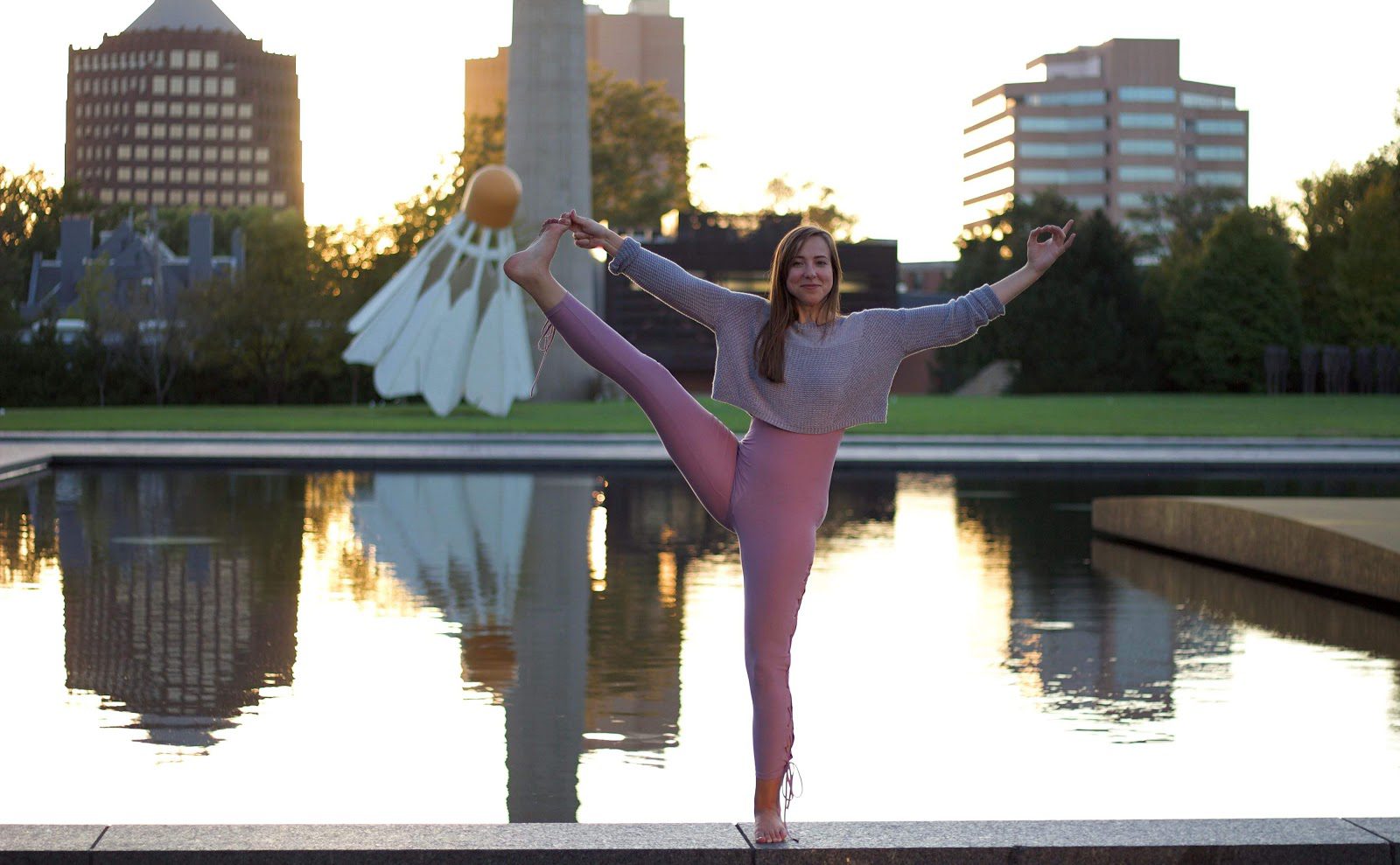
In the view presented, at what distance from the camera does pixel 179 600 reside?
968cm

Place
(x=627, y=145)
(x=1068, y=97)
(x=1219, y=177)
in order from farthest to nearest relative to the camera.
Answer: (x=1219, y=177) → (x=1068, y=97) → (x=627, y=145)

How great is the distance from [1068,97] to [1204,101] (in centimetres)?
1199

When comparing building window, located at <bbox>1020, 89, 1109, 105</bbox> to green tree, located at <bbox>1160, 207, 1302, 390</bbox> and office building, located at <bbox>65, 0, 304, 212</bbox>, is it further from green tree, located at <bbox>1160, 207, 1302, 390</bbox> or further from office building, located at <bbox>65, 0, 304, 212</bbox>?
green tree, located at <bbox>1160, 207, 1302, 390</bbox>

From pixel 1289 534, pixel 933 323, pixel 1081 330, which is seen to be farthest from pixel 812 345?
pixel 1081 330

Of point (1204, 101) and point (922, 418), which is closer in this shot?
point (922, 418)

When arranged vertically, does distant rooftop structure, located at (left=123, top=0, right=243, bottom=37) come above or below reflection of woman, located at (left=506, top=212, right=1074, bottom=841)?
above

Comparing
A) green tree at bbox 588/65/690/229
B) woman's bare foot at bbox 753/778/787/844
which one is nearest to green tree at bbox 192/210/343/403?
green tree at bbox 588/65/690/229

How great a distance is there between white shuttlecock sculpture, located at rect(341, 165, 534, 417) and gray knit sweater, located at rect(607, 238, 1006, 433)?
30.1 meters

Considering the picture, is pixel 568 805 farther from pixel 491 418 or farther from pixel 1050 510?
pixel 491 418

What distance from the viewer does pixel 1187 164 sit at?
144 m

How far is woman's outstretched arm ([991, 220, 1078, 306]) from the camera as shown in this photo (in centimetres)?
424

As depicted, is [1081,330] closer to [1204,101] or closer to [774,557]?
[774,557]

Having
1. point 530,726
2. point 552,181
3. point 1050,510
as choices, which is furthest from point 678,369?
point 530,726

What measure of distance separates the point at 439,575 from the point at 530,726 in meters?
4.58
